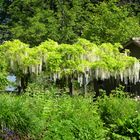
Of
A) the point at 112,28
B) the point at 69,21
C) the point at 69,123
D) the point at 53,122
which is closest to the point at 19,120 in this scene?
the point at 53,122

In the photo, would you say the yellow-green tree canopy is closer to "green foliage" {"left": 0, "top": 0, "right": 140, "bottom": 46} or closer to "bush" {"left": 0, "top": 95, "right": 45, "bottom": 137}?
"green foliage" {"left": 0, "top": 0, "right": 140, "bottom": 46}

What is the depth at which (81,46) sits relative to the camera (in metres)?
29.5

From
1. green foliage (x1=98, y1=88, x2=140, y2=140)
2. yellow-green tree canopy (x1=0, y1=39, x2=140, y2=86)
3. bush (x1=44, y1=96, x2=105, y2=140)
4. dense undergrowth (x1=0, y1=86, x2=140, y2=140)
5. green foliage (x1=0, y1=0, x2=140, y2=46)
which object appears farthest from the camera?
green foliage (x1=0, y1=0, x2=140, y2=46)

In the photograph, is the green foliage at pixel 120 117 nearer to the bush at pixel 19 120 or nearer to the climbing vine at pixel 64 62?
the bush at pixel 19 120

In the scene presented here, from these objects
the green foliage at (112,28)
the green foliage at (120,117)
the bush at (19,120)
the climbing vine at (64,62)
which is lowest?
the green foliage at (120,117)

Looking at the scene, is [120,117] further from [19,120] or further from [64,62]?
[64,62]

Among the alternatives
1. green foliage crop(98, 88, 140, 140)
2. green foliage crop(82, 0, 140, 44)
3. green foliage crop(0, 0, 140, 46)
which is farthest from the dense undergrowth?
green foliage crop(0, 0, 140, 46)

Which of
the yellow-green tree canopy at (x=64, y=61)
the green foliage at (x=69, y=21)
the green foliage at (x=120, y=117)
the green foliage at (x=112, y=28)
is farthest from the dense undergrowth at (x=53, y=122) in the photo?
the green foliage at (x=69, y=21)

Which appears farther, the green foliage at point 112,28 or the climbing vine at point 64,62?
the green foliage at point 112,28

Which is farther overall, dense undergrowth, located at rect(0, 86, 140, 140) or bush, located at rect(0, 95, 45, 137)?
bush, located at rect(0, 95, 45, 137)

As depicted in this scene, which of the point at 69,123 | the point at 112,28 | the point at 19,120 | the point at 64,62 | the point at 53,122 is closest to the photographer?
the point at 69,123

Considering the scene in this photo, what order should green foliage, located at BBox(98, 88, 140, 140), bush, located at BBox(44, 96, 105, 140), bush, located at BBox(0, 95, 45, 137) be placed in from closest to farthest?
1. bush, located at BBox(44, 96, 105, 140)
2. bush, located at BBox(0, 95, 45, 137)
3. green foliage, located at BBox(98, 88, 140, 140)

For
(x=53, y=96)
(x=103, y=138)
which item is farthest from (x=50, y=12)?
(x=103, y=138)

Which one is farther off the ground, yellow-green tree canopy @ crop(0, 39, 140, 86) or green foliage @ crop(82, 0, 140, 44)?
green foliage @ crop(82, 0, 140, 44)
